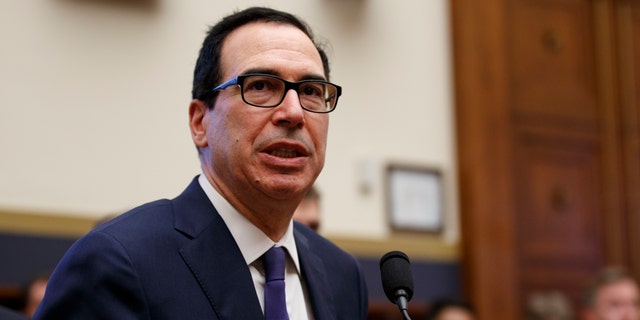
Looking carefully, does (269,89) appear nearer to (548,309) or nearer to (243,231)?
(243,231)

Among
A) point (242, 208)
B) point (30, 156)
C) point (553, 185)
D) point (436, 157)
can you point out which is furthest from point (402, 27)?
point (242, 208)

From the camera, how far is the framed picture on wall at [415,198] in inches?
227

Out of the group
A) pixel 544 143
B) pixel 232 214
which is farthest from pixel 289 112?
pixel 544 143

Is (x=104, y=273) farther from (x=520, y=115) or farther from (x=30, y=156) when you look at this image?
(x=520, y=115)

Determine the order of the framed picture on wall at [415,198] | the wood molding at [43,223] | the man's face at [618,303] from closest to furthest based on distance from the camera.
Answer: the wood molding at [43,223], the man's face at [618,303], the framed picture on wall at [415,198]

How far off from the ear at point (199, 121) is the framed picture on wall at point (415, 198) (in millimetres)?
3648

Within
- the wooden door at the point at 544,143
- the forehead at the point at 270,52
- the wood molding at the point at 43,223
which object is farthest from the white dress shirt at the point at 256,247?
the wooden door at the point at 544,143

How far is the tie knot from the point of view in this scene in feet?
6.63

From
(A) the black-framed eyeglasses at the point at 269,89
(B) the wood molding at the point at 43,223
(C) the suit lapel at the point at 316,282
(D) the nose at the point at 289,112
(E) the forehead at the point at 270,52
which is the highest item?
(E) the forehead at the point at 270,52

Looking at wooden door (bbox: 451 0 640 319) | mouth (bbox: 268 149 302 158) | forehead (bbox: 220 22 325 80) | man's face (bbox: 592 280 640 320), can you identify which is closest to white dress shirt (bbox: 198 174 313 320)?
mouth (bbox: 268 149 302 158)

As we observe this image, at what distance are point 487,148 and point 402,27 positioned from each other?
850mm

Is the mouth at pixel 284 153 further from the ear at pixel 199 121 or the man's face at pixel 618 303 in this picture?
the man's face at pixel 618 303

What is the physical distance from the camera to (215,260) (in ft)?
6.45

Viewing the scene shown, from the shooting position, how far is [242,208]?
81.3 inches
